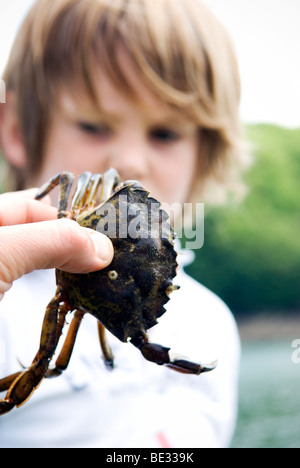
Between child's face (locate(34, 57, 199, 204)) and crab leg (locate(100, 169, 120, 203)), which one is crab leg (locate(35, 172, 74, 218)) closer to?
crab leg (locate(100, 169, 120, 203))

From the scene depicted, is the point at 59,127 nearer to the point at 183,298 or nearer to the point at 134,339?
the point at 183,298

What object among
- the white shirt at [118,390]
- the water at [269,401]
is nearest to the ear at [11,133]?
the white shirt at [118,390]

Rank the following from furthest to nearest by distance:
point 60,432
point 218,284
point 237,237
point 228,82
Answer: point 237,237
point 218,284
point 228,82
point 60,432

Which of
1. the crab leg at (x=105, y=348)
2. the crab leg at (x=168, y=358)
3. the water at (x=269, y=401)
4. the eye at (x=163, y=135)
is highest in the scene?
the eye at (x=163, y=135)

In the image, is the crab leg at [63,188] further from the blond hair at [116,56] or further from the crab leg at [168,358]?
the blond hair at [116,56]

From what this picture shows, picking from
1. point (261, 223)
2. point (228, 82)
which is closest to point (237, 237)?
point (261, 223)

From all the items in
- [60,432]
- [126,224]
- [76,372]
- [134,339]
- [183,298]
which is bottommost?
[60,432]

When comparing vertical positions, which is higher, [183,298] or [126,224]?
[126,224]
